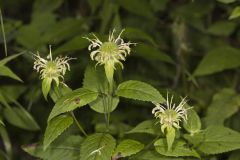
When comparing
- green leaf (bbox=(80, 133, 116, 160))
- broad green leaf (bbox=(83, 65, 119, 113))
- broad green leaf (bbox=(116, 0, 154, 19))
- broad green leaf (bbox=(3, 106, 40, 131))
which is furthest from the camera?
broad green leaf (bbox=(116, 0, 154, 19))

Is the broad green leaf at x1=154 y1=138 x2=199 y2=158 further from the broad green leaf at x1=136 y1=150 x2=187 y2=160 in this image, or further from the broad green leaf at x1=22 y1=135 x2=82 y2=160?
the broad green leaf at x1=22 y1=135 x2=82 y2=160

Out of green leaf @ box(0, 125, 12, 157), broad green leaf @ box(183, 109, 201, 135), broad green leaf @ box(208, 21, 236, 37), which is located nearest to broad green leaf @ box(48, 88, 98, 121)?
broad green leaf @ box(183, 109, 201, 135)

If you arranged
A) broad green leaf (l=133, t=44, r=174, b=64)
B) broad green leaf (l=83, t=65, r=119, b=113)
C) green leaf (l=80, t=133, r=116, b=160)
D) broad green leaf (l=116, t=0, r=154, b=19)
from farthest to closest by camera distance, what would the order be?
broad green leaf (l=116, t=0, r=154, b=19) < broad green leaf (l=133, t=44, r=174, b=64) < broad green leaf (l=83, t=65, r=119, b=113) < green leaf (l=80, t=133, r=116, b=160)

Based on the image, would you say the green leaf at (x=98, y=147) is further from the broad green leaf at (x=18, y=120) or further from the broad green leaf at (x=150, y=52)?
the broad green leaf at (x=18, y=120)

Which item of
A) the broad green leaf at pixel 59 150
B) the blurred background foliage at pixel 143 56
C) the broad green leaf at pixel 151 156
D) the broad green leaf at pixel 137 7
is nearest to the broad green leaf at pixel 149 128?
the broad green leaf at pixel 151 156

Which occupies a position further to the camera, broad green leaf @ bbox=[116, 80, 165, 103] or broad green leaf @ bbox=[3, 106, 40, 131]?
broad green leaf @ bbox=[3, 106, 40, 131]

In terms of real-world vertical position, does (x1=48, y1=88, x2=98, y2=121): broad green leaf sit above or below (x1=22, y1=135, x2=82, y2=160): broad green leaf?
above

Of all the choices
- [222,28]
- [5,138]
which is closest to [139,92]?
[5,138]

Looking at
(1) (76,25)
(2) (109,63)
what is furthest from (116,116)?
(2) (109,63)

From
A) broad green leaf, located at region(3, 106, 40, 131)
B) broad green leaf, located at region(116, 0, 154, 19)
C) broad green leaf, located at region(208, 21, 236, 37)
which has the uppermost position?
broad green leaf, located at region(116, 0, 154, 19)
